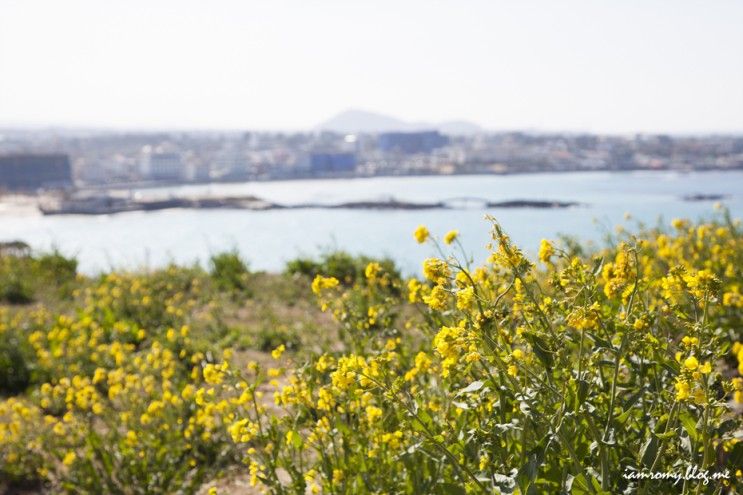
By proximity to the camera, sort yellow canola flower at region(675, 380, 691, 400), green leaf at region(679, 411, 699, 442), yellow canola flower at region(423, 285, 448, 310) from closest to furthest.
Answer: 1. yellow canola flower at region(675, 380, 691, 400)
2. green leaf at region(679, 411, 699, 442)
3. yellow canola flower at region(423, 285, 448, 310)

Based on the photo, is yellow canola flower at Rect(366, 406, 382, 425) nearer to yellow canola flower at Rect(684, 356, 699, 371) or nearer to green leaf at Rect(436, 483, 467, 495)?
green leaf at Rect(436, 483, 467, 495)

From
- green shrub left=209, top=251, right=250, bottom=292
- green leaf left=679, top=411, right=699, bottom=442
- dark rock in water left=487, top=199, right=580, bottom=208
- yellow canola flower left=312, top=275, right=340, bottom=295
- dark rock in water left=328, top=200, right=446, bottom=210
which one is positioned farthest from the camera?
dark rock in water left=328, top=200, right=446, bottom=210

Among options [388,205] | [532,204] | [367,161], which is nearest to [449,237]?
[532,204]

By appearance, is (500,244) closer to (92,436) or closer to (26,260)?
(92,436)

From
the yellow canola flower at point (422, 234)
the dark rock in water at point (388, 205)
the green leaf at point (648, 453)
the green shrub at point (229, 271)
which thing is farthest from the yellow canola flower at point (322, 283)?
the dark rock in water at point (388, 205)

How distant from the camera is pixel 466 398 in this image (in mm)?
2016

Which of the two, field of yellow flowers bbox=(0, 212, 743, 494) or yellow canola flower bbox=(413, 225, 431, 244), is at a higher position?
yellow canola flower bbox=(413, 225, 431, 244)

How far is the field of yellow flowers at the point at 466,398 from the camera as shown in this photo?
1684 mm

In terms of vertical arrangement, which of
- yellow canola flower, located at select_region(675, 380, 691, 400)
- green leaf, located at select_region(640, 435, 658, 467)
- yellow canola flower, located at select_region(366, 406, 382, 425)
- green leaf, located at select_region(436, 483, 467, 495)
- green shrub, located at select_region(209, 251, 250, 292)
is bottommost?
green shrub, located at select_region(209, 251, 250, 292)

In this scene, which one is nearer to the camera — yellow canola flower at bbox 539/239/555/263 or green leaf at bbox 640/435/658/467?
green leaf at bbox 640/435/658/467

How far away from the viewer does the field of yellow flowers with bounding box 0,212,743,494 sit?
66.3 inches

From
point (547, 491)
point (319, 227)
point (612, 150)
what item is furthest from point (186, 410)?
point (612, 150)

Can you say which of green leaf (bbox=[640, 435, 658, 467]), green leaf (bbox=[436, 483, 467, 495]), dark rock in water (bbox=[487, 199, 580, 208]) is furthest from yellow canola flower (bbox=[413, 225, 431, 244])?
dark rock in water (bbox=[487, 199, 580, 208])

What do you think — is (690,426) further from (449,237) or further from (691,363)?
(449,237)
